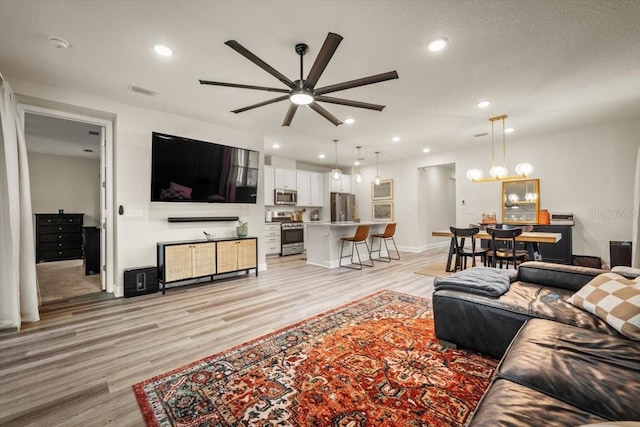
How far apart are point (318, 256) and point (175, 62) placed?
4192 millimetres

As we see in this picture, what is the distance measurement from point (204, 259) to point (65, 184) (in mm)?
5649

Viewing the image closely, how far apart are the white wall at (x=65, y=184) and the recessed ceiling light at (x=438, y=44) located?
28.3ft

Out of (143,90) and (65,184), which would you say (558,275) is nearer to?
(143,90)

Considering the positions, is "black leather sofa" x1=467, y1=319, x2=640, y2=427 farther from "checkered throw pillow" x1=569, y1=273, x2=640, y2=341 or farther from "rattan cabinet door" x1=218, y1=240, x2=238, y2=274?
"rattan cabinet door" x1=218, y1=240, x2=238, y2=274

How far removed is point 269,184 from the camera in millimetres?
7270

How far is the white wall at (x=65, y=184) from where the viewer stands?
6.65 m

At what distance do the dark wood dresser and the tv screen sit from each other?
4802 mm

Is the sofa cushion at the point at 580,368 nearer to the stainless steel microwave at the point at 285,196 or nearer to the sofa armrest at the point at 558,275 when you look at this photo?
the sofa armrest at the point at 558,275

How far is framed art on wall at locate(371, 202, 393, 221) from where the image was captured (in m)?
8.45

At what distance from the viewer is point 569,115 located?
458 cm

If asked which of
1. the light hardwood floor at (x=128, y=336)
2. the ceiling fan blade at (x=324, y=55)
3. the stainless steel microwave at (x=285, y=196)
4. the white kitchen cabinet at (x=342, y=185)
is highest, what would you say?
the ceiling fan blade at (x=324, y=55)

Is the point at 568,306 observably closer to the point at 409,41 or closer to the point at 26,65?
the point at 409,41

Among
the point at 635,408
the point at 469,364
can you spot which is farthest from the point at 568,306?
the point at 635,408

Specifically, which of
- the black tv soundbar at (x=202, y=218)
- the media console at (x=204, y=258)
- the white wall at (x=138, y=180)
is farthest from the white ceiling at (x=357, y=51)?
the media console at (x=204, y=258)
